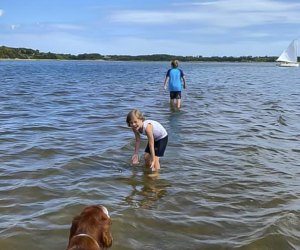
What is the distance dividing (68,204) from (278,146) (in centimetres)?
680

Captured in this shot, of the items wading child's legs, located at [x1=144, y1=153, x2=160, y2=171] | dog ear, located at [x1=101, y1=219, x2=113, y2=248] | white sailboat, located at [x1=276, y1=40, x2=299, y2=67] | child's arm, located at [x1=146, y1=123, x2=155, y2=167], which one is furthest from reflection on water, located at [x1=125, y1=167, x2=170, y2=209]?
white sailboat, located at [x1=276, y1=40, x2=299, y2=67]

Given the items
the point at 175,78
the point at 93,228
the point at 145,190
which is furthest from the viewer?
the point at 175,78

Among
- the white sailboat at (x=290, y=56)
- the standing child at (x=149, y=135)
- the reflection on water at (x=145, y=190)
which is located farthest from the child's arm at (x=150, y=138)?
the white sailboat at (x=290, y=56)

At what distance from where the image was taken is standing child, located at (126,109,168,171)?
8.52 metres

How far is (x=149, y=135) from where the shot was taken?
887 centimetres

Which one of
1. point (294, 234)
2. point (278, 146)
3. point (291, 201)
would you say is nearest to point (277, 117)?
point (278, 146)

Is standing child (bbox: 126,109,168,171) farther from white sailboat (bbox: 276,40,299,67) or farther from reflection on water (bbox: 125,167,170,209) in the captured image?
white sailboat (bbox: 276,40,299,67)

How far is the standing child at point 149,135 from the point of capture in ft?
28.0

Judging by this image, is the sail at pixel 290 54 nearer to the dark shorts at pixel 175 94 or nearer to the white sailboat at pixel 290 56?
the white sailboat at pixel 290 56

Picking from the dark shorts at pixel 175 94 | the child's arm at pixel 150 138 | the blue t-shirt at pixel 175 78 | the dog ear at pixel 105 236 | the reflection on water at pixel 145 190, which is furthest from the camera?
the dark shorts at pixel 175 94

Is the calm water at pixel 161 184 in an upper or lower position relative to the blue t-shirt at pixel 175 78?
lower

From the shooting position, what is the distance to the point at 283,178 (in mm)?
8883

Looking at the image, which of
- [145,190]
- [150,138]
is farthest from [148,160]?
[145,190]

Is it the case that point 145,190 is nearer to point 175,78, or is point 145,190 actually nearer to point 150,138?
point 150,138
